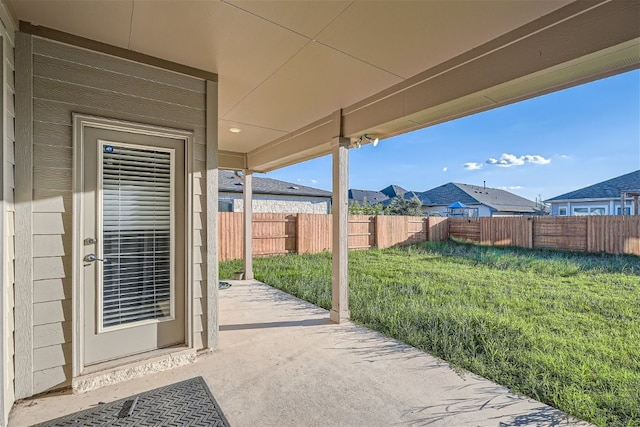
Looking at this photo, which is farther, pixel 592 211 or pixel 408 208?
pixel 408 208

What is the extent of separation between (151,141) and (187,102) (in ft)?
1.54

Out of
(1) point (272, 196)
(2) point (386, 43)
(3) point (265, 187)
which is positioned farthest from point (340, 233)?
(3) point (265, 187)

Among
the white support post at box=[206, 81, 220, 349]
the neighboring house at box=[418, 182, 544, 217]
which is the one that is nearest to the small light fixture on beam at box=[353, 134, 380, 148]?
the white support post at box=[206, 81, 220, 349]

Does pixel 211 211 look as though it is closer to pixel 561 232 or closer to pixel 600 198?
pixel 561 232

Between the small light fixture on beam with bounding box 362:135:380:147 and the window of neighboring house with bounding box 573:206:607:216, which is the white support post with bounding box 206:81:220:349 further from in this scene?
the window of neighboring house with bounding box 573:206:607:216

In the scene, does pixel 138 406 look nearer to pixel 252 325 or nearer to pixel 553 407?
Answer: pixel 252 325

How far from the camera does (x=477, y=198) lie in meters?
22.1

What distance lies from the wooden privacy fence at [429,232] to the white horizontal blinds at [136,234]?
578 centimetres

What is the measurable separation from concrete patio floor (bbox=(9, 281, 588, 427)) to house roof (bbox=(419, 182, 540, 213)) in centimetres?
2178

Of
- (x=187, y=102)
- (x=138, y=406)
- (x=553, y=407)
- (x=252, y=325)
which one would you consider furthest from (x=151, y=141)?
(x=553, y=407)

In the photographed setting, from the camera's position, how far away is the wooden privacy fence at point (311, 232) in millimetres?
8547

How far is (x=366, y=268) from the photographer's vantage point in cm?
716

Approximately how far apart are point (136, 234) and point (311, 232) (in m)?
7.60

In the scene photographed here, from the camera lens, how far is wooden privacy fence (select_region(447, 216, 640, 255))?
8227 millimetres
